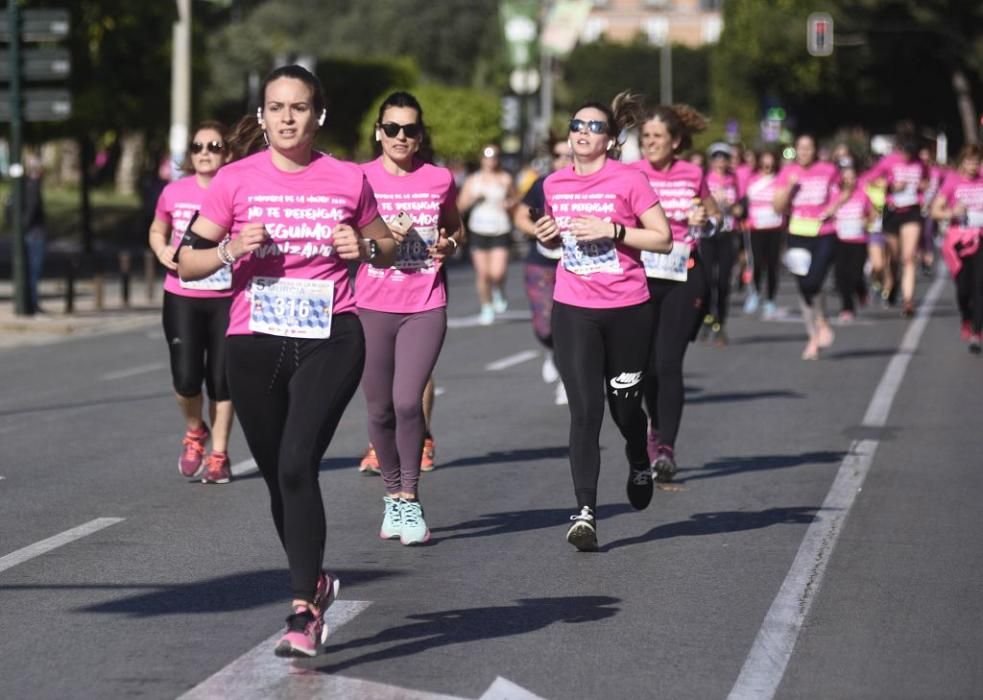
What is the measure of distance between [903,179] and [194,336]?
49.1ft

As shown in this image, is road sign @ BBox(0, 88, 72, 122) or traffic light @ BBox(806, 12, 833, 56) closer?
road sign @ BBox(0, 88, 72, 122)

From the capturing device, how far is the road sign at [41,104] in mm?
22219

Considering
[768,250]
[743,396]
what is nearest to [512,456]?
[743,396]

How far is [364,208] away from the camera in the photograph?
6227 millimetres

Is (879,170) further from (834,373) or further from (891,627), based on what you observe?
(891,627)

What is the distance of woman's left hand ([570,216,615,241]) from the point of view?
7875mm

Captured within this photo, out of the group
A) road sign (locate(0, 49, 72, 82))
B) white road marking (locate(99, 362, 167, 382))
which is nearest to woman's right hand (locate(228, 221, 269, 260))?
white road marking (locate(99, 362, 167, 382))

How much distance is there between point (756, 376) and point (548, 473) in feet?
18.9

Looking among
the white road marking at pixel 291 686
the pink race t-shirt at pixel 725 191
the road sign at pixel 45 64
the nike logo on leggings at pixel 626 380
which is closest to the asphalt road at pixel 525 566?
the white road marking at pixel 291 686

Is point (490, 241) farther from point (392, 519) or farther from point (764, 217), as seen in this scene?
point (392, 519)

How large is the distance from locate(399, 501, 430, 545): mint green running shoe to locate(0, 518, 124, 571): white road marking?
1.45 meters

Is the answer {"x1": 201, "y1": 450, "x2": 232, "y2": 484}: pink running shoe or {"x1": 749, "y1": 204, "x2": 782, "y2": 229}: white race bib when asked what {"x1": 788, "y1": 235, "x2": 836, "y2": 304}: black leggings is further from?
{"x1": 201, "y1": 450, "x2": 232, "y2": 484}: pink running shoe

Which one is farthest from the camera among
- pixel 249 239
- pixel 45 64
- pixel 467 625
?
pixel 45 64

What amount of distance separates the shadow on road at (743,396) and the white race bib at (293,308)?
832 cm
